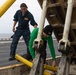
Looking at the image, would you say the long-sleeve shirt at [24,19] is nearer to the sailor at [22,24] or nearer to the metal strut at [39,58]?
the sailor at [22,24]

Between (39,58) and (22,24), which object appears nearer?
(39,58)

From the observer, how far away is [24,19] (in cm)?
923

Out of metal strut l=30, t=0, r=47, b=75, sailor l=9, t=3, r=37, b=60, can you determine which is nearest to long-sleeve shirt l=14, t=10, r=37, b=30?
sailor l=9, t=3, r=37, b=60

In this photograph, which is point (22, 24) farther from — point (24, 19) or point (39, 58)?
point (39, 58)

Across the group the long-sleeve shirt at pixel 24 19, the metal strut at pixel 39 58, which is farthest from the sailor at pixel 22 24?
the metal strut at pixel 39 58

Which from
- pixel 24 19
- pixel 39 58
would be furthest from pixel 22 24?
pixel 39 58

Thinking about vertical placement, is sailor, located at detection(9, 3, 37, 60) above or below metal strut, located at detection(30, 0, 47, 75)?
above

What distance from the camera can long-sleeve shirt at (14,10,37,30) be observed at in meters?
9.12

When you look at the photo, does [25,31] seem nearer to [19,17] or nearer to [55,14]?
[19,17]

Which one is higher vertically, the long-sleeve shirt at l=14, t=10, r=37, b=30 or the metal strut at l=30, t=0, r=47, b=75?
the long-sleeve shirt at l=14, t=10, r=37, b=30

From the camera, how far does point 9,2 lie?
553cm

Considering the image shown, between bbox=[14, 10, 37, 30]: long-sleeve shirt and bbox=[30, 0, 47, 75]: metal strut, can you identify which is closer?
bbox=[30, 0, 47, 75]: metal strut

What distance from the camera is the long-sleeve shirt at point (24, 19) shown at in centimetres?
912

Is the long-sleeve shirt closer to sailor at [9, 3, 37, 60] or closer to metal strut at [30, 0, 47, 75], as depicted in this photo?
sailor at [9, 3, 37, 60]
